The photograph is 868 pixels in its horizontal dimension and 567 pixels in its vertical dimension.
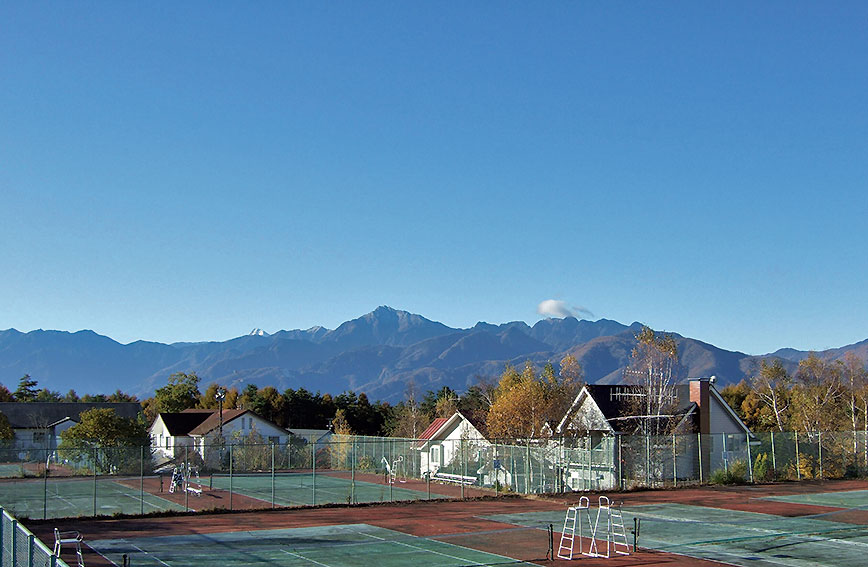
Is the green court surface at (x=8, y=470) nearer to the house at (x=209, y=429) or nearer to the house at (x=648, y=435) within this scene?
the house at (x=209, y=429)

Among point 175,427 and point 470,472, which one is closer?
point 470,472

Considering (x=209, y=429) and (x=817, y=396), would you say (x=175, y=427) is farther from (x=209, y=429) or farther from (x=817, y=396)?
(x=817, y=396)

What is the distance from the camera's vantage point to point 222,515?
2912 cm

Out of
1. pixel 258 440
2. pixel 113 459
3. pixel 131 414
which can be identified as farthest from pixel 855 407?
pixel 131 414

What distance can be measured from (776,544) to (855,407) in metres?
50.0

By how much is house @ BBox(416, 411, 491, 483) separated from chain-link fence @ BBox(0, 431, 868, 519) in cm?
12

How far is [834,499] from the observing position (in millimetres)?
33719

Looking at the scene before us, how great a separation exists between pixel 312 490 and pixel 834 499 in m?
22.9

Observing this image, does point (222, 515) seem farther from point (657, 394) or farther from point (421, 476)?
point (657, 394)

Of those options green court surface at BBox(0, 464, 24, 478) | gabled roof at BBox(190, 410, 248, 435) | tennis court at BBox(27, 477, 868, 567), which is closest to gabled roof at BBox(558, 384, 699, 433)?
tennis court at BBox(27, 477, 868, 567)

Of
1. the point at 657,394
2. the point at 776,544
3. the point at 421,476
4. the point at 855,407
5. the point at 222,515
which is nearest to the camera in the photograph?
the point at 776,544

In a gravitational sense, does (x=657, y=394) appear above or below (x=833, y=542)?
above

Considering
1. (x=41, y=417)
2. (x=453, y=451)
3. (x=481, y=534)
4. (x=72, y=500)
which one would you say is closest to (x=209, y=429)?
(x=41, y=417)

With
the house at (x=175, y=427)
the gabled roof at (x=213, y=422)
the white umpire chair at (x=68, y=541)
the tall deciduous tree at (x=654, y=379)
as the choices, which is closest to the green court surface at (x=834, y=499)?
the tall deciduous tree at (x=654, y=379)
